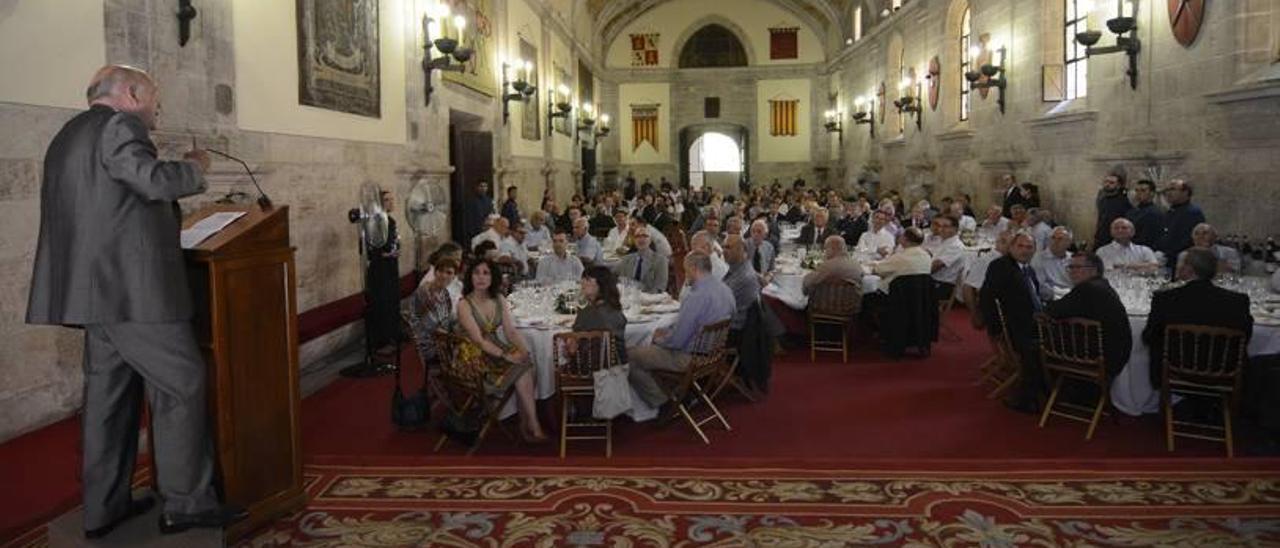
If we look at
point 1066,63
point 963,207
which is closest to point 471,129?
point 963,207

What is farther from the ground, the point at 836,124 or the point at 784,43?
the point at 784,43

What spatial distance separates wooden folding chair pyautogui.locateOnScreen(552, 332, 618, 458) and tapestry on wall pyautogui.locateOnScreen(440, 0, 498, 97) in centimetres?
766

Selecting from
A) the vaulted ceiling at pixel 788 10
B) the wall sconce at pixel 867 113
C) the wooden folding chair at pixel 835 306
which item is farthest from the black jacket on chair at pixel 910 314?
the vaulted ceiling at pixel 788 10

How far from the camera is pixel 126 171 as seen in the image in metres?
3.16

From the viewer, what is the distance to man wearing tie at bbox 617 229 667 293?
9.10 metres

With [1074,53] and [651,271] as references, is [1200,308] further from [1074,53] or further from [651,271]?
[1074,53]

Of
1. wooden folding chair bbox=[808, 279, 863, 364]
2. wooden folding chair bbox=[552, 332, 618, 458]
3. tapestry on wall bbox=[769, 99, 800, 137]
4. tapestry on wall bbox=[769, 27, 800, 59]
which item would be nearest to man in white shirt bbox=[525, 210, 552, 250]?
wooden folding chair bbox=[808, 279, 863, 364]

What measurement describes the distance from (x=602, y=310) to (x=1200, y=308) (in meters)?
3.61

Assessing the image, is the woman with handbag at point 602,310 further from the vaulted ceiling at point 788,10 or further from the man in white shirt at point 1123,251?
the vaulted ceiling at point 788,10

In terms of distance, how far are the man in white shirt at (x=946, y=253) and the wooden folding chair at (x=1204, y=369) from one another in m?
4.40

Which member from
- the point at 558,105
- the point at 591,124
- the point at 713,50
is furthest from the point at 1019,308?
the point at 713,50

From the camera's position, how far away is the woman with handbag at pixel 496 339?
5.70 meters

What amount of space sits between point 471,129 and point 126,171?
11292mm

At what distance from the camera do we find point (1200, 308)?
5.42 meters
